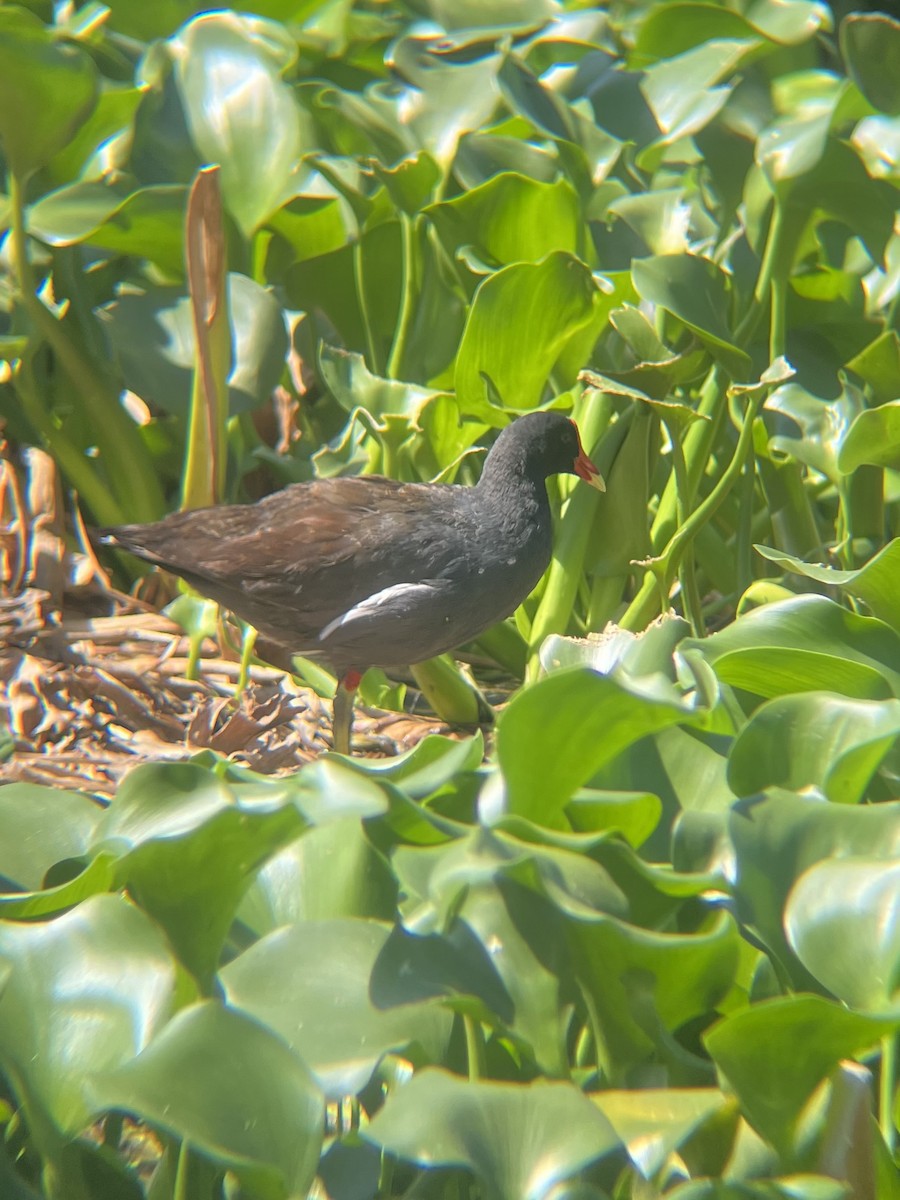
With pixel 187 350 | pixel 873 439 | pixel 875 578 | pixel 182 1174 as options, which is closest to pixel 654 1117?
pixel 182 1174

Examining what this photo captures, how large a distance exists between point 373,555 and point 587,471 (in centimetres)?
43

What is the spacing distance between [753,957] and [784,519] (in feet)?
5.33

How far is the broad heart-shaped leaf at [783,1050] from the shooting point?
2.95ft

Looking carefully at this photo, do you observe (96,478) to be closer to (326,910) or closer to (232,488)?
(232,488)

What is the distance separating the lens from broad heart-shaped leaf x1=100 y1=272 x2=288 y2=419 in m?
2.61

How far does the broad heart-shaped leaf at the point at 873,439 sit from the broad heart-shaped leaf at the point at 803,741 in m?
0.75

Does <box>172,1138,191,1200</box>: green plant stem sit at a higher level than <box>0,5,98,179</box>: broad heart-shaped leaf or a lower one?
lower

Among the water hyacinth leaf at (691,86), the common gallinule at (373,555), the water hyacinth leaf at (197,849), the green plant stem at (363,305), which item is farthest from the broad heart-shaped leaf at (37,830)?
the water hyacinth leaf at (691,86)

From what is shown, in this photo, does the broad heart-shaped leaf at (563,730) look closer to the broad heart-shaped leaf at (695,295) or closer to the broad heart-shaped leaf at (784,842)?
the broad heart-shaped leaf at (784,842)

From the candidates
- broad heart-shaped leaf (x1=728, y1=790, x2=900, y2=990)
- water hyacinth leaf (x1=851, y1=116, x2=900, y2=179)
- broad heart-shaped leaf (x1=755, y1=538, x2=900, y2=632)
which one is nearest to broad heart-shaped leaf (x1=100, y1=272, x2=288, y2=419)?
water hyacinth leaf (x1=851, y1=116, x2=900, y2=179)

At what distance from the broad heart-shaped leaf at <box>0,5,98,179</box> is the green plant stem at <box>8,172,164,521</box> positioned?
31cm

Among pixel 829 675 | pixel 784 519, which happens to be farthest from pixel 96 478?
Result: pixel 829 675

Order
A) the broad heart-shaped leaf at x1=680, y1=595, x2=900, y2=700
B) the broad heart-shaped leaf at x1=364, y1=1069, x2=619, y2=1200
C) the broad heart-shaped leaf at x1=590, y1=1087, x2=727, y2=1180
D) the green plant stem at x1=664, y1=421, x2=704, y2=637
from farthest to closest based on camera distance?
the green plant stem at x1=664, y1=421, x2=704, y2=637, the broad heart-shaped leaf at x1=680, y1=595, x2=900, y2=700, the broad heart-shaped leaf at x1=590, y1=1087, x2=727, y2=1180, the broad heart-shaped leaf at x1=364, y1=1069, x2=619, y2=1200

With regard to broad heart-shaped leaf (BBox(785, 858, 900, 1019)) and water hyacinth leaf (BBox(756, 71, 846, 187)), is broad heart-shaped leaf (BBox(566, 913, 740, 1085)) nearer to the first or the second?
broad heart-shaped leaf (BBox(785, 858, 900, 1019))
